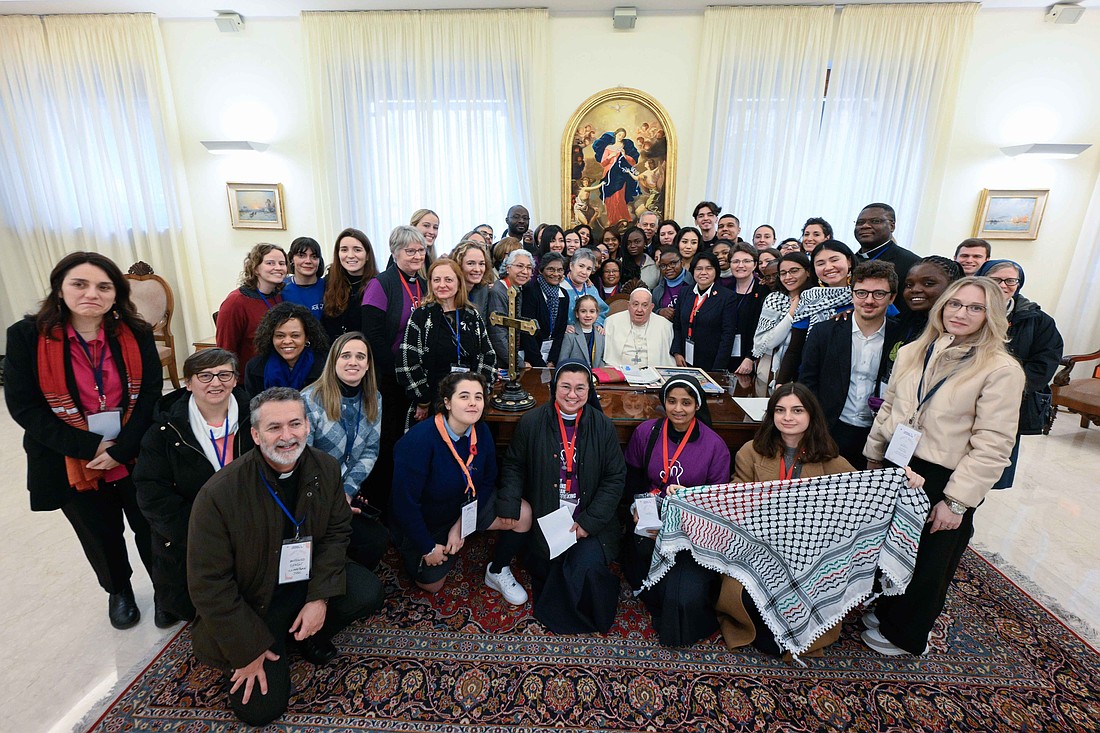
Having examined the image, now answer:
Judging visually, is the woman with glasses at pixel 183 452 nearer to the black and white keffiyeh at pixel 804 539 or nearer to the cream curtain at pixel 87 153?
the black and white keffiyeh at pixel 804 539

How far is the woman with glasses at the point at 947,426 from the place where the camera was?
1.98 m

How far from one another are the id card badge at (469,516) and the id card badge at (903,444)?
2.07m

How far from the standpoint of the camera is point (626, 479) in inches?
114

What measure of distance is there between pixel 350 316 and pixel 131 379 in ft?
4.63

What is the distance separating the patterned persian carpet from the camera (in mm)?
2053

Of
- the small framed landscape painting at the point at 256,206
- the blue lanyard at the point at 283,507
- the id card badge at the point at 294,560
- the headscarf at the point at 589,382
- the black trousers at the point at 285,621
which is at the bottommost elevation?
the black trousers at the point at 285,621

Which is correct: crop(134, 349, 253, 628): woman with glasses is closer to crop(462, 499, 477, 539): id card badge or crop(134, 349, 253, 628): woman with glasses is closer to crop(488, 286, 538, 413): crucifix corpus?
crop(462, 499, 477, 539): id card badge

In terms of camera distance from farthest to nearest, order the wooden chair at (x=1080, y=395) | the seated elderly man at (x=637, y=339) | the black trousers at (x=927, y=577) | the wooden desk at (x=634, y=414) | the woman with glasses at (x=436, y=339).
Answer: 1. the wooden chair at (x=1080, y=395)
2. the seated elderly man at (x=637, y=339)
3. the woman with glasses at (x=436, y=339)
4. the wooden desk at (x=634, y=414)
5. the black trousers at (x=927, y=577)

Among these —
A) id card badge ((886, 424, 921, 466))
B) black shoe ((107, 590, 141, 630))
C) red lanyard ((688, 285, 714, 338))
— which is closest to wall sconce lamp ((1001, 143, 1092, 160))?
red lanyard ((688, 285, 714, 338))

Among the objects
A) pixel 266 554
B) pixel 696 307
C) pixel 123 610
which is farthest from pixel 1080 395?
pixel 123 610

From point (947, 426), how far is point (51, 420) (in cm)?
396

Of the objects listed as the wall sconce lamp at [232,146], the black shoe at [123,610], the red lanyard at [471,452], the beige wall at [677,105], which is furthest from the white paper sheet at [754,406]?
the wall sconce lamp at [232,146]

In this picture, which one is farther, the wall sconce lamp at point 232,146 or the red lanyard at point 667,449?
the wall sconce lamp at point 232,146

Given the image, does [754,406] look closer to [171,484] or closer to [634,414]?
[634,414]
